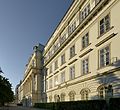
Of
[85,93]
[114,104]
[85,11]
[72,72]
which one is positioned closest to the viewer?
[114,104]

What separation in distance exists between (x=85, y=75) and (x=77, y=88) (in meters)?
3.56

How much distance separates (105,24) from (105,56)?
9.92 ft

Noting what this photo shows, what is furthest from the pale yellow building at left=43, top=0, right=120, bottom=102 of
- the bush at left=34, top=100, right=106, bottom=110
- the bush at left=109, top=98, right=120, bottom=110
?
the bush at left=109, top=98, right=120, bottom=110

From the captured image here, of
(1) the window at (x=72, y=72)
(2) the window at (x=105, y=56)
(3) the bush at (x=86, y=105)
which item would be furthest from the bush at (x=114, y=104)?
(1) the window at (x=72, y=72)

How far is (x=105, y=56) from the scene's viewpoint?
75.5 feet

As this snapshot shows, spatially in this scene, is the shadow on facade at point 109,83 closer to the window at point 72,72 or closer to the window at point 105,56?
the window at point 105,56

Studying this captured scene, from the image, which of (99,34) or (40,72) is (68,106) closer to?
(99,34)

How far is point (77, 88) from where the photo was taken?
101ft

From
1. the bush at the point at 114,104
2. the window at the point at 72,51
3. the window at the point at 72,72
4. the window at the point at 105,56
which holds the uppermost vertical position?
the window at the point at 72,51

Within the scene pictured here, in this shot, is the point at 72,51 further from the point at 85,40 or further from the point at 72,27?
the point at 85,40

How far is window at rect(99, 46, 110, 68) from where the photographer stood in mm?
22459

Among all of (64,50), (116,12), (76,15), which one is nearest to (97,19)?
(116,12)

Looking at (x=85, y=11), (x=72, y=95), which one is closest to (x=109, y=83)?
(x=85, y=11)

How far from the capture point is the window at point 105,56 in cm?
2246
